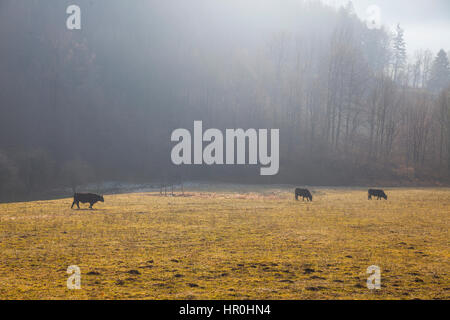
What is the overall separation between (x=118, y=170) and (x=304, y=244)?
47057 millimetres

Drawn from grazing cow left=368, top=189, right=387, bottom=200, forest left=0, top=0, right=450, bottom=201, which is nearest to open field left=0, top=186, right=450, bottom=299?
grazing cow left=368, top=189, right=387, bottom=200

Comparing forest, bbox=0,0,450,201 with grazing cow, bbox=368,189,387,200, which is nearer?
grazing cow, bbox=368,189,387,200

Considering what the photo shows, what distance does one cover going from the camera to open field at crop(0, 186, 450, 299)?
8.59 metres

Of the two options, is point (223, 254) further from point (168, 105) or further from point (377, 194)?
point (168, 105)

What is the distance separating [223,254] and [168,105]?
61978mm

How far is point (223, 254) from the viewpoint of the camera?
12102 mm

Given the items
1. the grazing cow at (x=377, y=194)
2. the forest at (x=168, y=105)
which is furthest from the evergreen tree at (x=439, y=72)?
the grazing cow at (x=377, y=194)

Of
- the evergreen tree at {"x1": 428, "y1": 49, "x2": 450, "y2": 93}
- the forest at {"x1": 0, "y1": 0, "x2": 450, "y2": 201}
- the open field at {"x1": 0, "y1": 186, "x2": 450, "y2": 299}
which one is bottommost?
the open field at {"x1": 0, "y1": 186, "x2": 450, "y2": 299}

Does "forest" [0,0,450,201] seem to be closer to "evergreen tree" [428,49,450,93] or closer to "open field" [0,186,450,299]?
"open field" [0,186,450,299]

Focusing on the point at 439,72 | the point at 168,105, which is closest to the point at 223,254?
the point at 168,105

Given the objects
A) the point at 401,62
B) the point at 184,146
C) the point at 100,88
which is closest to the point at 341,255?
the point at 184,146

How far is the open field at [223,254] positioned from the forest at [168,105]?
2922cm

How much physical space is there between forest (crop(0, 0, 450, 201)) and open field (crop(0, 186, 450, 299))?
2922 cm

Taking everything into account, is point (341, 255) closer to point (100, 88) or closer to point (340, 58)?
point (340, 58)
